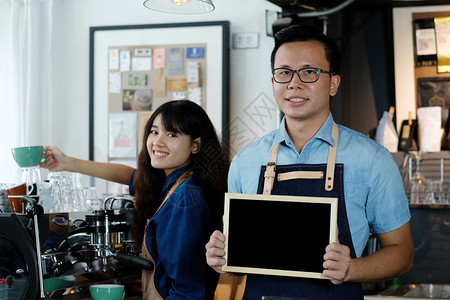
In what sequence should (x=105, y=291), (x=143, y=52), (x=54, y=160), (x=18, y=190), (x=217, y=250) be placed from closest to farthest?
(x=217, y=250), (x=105, y=291), (x=18, y=190), (x=54, y=160), (x=143, y=52)

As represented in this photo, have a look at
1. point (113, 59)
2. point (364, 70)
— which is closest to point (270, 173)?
point (364, 70)

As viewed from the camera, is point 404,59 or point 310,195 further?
point 404,59

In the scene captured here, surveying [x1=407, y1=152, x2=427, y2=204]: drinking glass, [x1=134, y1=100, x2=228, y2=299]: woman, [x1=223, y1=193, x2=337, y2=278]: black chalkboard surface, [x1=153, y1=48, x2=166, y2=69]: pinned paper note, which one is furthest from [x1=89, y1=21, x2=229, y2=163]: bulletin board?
[x1=223, y1=193, x2=337, y2=278]: black chalkboard surface

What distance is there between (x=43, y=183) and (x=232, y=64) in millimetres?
1733

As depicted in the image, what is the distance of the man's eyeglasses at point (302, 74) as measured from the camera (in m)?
1.63

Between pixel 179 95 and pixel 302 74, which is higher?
pixel 179 95

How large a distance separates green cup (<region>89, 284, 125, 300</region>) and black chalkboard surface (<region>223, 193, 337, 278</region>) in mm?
482

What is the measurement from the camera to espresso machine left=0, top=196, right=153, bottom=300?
1670mm

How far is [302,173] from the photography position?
164cm

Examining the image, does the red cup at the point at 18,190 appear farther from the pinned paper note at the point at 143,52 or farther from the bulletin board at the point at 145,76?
the pinned paper note at the point at 143,52

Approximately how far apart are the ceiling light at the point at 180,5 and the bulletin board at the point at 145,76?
4.73ft

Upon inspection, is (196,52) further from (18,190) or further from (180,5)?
(18,190)

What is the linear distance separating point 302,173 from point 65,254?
0.81 m

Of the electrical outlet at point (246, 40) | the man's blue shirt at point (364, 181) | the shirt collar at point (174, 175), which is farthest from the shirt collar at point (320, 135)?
the electrical outlet at point (246, 40)
